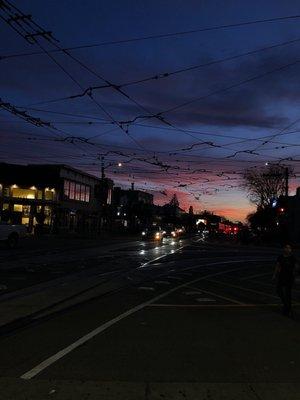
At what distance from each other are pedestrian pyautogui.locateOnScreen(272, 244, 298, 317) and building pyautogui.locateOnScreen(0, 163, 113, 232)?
5428cm

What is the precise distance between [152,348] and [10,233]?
1199 inches

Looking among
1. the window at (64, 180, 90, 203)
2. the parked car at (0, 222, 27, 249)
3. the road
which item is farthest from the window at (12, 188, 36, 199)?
the road

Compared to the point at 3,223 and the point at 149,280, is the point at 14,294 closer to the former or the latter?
the point at 149,280

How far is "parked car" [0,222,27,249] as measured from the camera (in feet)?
123

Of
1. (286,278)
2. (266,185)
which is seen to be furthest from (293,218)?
(286,278)

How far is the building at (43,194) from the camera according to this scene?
70.8 meters

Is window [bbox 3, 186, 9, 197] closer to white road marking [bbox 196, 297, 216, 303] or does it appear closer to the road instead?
the road

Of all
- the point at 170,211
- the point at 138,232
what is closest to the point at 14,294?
the point at 138,232

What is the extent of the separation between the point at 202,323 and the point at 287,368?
3.81 meters

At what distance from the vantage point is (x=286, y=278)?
13.1m

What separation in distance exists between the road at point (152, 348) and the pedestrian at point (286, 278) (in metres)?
0.37

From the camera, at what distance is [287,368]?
Result: 26.1 feet

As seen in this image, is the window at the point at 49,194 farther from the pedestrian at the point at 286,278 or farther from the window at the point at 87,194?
the pedestrian at the point at 286,278

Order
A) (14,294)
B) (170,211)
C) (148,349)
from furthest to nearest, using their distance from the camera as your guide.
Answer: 1. (170,211)
2. (14,294)
3. (148,349)
